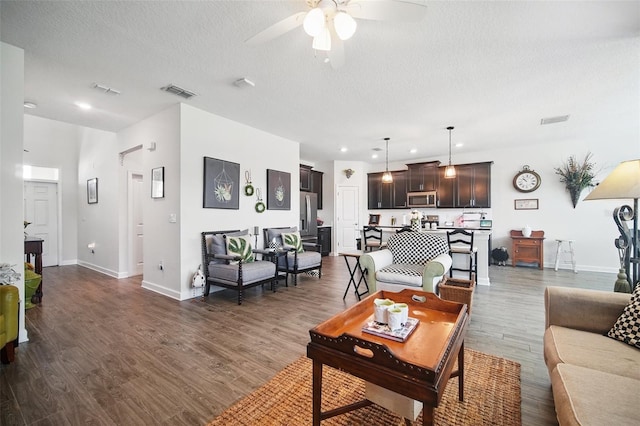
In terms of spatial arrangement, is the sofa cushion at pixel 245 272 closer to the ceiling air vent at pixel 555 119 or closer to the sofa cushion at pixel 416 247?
the sofa cushion at pixel 416 247

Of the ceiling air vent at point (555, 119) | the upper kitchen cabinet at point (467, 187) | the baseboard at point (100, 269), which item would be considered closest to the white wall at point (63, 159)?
the baseboard at point (100, 269)

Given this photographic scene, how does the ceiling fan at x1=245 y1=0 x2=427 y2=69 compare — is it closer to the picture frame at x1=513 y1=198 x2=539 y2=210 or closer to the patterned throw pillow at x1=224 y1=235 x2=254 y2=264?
the patterned throw pillow at x1=224 y1=235 x2=254 y2=264

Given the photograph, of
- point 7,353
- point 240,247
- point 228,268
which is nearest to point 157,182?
point 240,247

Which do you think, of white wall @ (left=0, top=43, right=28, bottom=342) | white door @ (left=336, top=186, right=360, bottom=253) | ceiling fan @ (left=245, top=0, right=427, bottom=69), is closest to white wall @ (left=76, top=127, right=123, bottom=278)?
white wall @ (left=0, top=43, right=28, bottom=342)

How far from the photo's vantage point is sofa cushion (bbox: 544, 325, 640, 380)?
4.36 ft

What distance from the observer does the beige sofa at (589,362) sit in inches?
40.9

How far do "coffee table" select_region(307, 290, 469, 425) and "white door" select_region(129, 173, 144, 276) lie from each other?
505 centimetres

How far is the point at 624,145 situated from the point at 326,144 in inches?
236

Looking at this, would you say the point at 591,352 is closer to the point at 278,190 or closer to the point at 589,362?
the point at 589,362

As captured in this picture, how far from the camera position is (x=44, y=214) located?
6066 millimetres

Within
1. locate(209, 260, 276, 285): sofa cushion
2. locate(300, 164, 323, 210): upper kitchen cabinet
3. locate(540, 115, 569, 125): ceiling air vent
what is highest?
locate(540, 115, 569, 125): ceiling air vent

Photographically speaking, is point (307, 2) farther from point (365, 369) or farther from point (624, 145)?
point (624, 145)

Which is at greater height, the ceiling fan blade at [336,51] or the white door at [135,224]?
the ceiling fan blade at [336,51]

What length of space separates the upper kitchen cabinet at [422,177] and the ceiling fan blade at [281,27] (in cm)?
606
